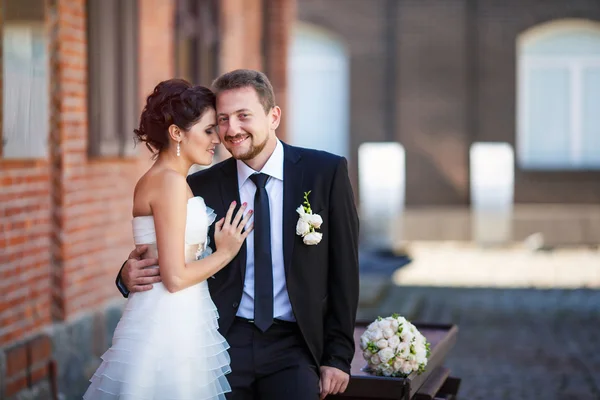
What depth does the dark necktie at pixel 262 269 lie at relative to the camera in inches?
168

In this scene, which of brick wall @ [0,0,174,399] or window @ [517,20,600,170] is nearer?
brick wall @ [0,0,174,399]

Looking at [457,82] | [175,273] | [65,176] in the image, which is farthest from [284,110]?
[175,273]

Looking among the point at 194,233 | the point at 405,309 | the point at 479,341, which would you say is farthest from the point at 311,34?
the point at 194,233

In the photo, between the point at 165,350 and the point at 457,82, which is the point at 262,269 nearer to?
the point at 165,350

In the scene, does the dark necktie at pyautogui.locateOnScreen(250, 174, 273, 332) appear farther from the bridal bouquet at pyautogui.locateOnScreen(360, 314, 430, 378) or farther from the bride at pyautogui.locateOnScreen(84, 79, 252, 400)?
the bridal bouquet at pyautogui.locateOnScreen(360, 314, 430, 378)

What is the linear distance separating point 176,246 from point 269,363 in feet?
1.96

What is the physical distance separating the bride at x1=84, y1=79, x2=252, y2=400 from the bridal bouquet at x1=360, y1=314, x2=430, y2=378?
753 mm

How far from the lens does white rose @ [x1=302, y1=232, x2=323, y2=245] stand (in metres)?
4.21

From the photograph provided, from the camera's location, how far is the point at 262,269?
169 inches

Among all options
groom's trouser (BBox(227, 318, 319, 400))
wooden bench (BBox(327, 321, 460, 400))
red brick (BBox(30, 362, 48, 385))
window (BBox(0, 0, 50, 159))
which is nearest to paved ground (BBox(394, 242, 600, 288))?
red brick (BBox(30, 362, 48, 385))

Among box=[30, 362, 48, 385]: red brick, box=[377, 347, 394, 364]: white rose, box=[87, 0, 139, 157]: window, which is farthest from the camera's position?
box=[87, 0, 139, 157]: window

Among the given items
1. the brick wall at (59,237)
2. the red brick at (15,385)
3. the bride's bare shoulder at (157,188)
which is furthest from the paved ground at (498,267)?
the bride's bare shoulder at (157,188)

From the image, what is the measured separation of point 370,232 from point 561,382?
Answer: 42.6ft

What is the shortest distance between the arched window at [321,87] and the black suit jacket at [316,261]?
18618mm
